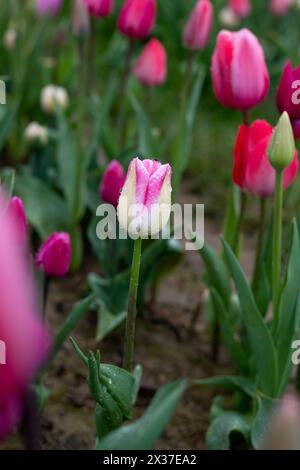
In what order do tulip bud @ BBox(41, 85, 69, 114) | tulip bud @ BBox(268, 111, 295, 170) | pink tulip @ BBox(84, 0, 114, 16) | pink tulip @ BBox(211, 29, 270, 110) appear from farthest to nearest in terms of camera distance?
1. tulip bud @ BBox(41, 85, 69, 114)
2. pink tulip @ BBox(84, 0, 114, 16)
3. pink tulip @ BBox(211, 29, 270, 110)
4. tulip bud @ BBox(268, 111, 295, 170)

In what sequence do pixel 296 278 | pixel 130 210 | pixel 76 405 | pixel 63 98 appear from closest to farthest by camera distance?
1. pixel 130 210
2. pixel 296 278
3. pixel 76 405
4. pixel 63 98

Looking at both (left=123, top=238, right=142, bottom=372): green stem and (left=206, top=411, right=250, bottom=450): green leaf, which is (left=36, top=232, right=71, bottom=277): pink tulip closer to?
(left=123, top=238, right=142, bottom=372): green stem

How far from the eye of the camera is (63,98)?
234 centimetres

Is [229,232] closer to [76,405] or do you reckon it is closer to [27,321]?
[76,405]

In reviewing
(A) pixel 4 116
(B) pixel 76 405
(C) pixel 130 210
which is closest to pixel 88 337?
(B) pixel 76 405

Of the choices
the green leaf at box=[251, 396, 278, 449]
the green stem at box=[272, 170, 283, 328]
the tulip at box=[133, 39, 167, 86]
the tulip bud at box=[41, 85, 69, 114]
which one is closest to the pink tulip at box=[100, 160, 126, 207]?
the green stem at box=[272, 170, 283, 328]

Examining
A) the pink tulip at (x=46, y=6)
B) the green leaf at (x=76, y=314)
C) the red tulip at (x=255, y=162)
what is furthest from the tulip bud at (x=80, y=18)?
the pink tulip at (x=46, y=6)

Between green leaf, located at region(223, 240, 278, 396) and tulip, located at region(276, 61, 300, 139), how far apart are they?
23 centimetres

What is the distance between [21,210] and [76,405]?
62 centimetres

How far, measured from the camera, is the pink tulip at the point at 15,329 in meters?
0.51

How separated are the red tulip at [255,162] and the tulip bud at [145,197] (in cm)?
35

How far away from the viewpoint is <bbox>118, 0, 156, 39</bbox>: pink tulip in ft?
5.82

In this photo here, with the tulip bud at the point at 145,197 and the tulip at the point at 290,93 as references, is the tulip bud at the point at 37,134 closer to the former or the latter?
the tulip at the point at 290,93

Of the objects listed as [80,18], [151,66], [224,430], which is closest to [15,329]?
[224,430]
